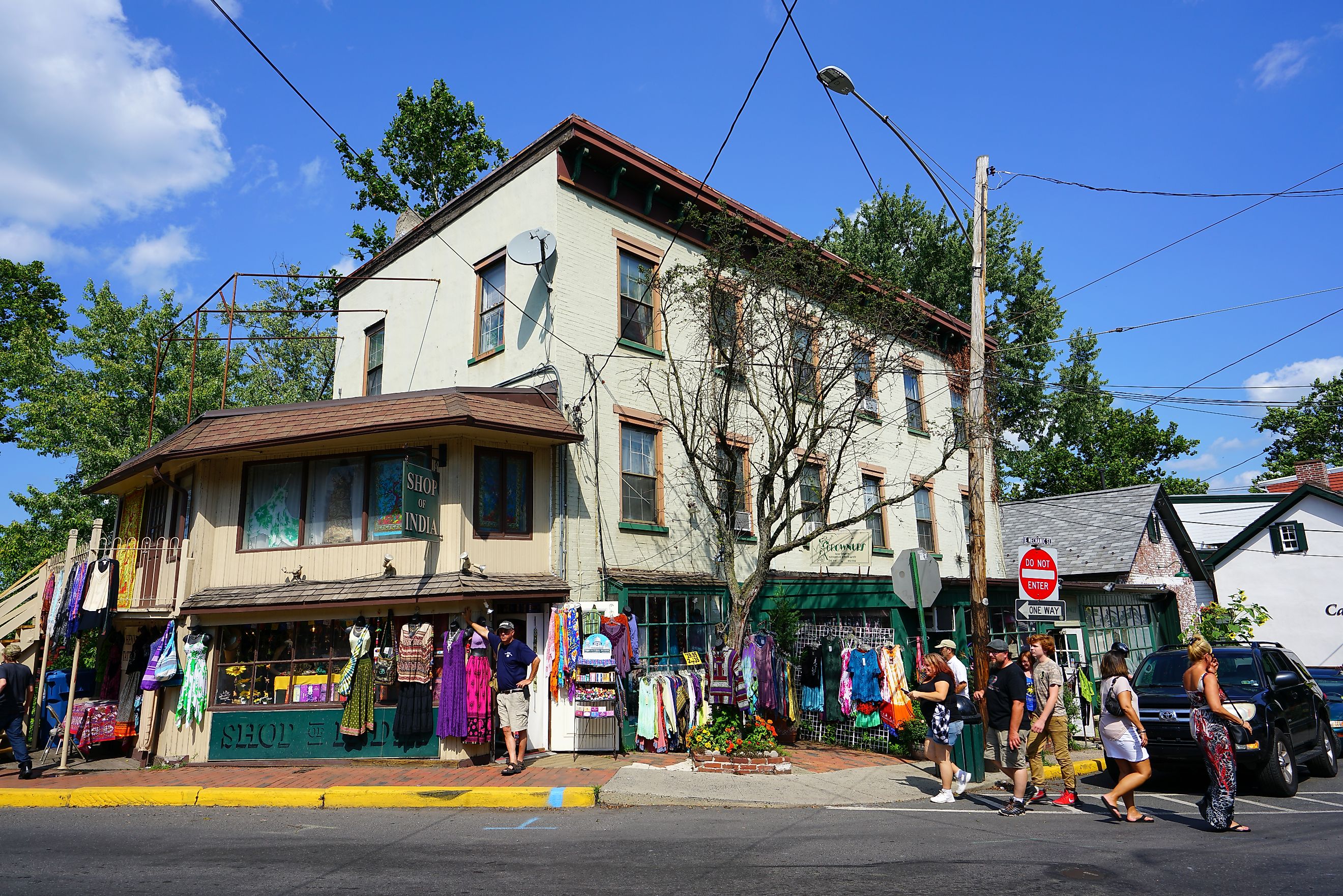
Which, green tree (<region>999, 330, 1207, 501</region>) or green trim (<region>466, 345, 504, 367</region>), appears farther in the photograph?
green tree (<region>999, 330, 1207, 501</region>)

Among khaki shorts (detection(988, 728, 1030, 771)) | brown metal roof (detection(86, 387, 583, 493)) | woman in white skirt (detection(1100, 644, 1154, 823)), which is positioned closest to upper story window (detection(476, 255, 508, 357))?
brown metal roof (detection(86, 387, 583, 493))

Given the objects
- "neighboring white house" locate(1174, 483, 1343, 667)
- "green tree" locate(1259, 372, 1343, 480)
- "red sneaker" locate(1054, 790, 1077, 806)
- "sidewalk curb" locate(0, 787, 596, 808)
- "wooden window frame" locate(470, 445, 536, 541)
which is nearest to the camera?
"red sneaker" locate(1054, 790, 1077, 806)

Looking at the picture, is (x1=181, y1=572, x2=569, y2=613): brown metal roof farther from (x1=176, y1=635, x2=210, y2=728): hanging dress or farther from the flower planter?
the flower planter

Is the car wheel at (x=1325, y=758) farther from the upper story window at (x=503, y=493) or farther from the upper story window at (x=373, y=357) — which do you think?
the upper story window at (x=373, y=357)

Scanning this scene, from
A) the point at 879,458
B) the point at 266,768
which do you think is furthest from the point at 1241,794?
the point at 266,768

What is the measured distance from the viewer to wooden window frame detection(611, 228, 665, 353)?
50.4 feet

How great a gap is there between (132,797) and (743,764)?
764cm

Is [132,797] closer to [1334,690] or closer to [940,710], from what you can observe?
[940,710]

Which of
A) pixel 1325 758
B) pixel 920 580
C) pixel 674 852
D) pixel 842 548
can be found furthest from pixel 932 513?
pixel 674 852

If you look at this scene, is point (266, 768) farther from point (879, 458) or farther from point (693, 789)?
point (879, 458)

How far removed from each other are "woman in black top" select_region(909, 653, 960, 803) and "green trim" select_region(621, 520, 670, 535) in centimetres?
607

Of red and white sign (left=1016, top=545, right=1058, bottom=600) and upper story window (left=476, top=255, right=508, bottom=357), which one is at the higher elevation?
upper story window (left=476, top=255, right=508, bottom=357)

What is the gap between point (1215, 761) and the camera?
7.87 meters

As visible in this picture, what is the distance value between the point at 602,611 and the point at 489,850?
5.78 meters
